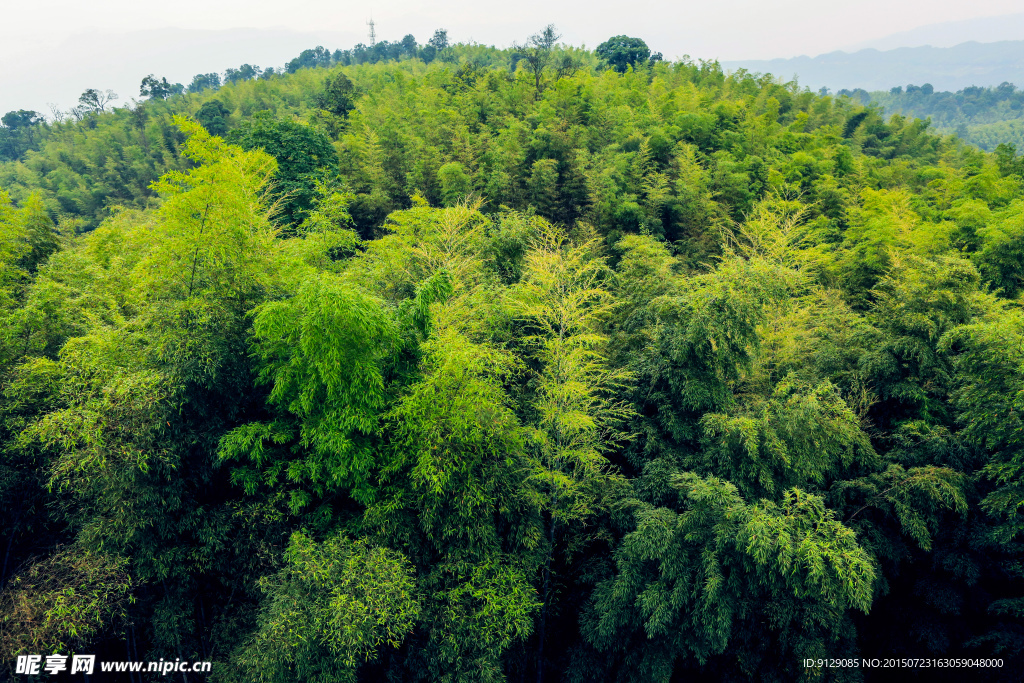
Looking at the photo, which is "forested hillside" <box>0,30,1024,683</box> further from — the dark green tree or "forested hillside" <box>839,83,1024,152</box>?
"forested hillside" <box>839,83,1024,152</box>

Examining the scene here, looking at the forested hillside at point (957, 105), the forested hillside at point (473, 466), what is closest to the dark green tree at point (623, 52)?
the forested hillside at point (473, 466)

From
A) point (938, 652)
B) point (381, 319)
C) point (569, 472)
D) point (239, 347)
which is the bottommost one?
point (938, 652)

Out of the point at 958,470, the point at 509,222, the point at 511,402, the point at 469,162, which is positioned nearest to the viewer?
the point at 958,470

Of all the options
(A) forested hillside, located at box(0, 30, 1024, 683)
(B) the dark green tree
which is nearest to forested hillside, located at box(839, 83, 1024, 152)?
(B) the dark green tree

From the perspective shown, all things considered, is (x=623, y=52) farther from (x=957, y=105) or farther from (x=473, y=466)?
(x=957, y=105)

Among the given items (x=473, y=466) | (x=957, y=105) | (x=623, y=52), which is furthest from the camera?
(x=957, y=105)

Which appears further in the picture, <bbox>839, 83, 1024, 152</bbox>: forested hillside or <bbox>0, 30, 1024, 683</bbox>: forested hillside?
<bbox>839, 83, 1024, 152</bbox>: forested hillside

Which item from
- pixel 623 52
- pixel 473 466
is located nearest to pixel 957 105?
pixel 623 52

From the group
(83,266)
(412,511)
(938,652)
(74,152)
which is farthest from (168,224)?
(74,152)

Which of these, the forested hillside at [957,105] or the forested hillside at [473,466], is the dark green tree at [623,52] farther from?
the forested hillside at [957,105]

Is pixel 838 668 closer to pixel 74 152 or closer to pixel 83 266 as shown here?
pixel 83 266

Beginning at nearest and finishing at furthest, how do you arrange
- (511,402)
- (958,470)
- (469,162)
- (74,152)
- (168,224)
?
(168,224) < (958,470) < (511,402) < (469,162) < (74,152)
